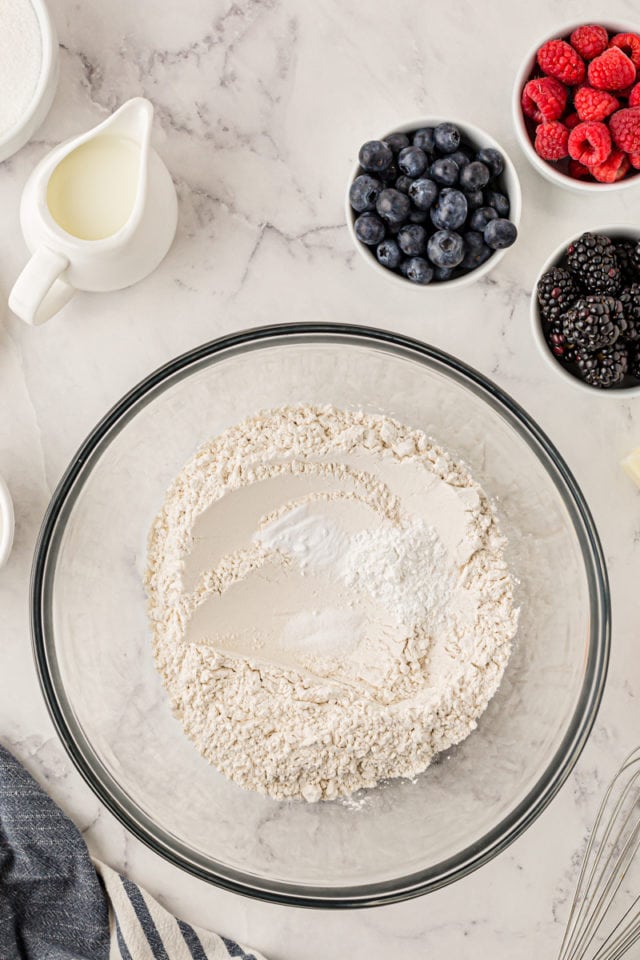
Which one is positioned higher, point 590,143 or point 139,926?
point 590,143

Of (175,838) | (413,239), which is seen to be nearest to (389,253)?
(413,239)

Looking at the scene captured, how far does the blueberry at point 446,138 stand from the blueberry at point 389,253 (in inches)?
5.4

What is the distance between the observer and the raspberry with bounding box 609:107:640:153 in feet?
3.55

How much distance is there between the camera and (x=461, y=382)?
1.13 meters

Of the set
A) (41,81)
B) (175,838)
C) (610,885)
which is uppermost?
(41,81)

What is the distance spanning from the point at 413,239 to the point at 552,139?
0.75ft

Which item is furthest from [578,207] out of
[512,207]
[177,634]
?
[177,634]

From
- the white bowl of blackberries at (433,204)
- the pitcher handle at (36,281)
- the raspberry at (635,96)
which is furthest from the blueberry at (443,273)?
the pitcher handle at (36,281)

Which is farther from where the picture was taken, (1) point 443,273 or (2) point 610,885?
(2) point 610,885

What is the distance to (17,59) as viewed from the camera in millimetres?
1131

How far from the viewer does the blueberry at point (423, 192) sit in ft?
3.54

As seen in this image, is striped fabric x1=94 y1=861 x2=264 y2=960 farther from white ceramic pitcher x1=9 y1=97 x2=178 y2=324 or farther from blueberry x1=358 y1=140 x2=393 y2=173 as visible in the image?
blueberry x1=358 y1=140 x2=393 y2=173

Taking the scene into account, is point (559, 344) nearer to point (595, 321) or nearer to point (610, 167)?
point (595, 321)

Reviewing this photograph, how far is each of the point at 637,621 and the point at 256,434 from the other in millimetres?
615
